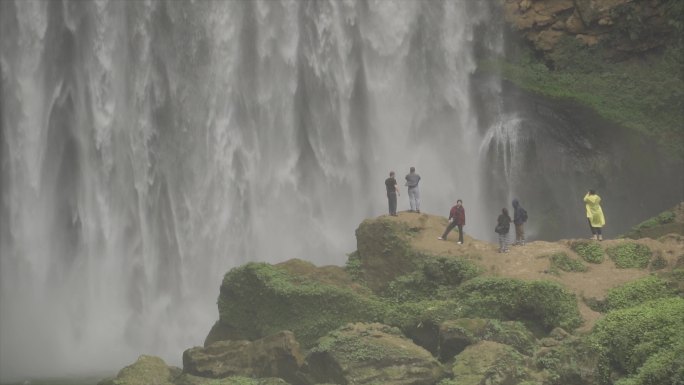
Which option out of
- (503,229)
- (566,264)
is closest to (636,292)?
(566,264)

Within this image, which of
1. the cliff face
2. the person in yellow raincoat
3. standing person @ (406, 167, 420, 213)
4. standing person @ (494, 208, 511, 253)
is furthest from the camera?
the cliff face

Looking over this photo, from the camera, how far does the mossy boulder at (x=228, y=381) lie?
1717cm

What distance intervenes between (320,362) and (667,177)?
1767 centimetres

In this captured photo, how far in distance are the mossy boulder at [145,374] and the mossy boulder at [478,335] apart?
18.3 feet

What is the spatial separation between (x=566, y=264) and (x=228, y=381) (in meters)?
7.65

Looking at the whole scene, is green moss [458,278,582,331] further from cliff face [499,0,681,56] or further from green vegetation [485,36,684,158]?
cliff face [499,0,681,56]

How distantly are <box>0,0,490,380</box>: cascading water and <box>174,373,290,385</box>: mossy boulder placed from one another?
10.8 m

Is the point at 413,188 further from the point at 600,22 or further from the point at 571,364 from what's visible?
the point at 600,22

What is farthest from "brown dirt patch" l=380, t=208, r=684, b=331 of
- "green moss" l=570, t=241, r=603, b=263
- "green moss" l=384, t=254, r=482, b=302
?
"green moss" l=384, t=254, r=482, b=302

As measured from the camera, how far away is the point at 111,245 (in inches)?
1220

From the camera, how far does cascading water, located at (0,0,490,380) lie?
30.6 meters

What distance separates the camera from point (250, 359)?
1816 cm

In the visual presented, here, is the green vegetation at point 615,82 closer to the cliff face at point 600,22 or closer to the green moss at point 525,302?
the cliff face at point 600,22

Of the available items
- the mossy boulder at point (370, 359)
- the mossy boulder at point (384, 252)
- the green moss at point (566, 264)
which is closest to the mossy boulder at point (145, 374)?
the mossy boulder at point (370, 359)
